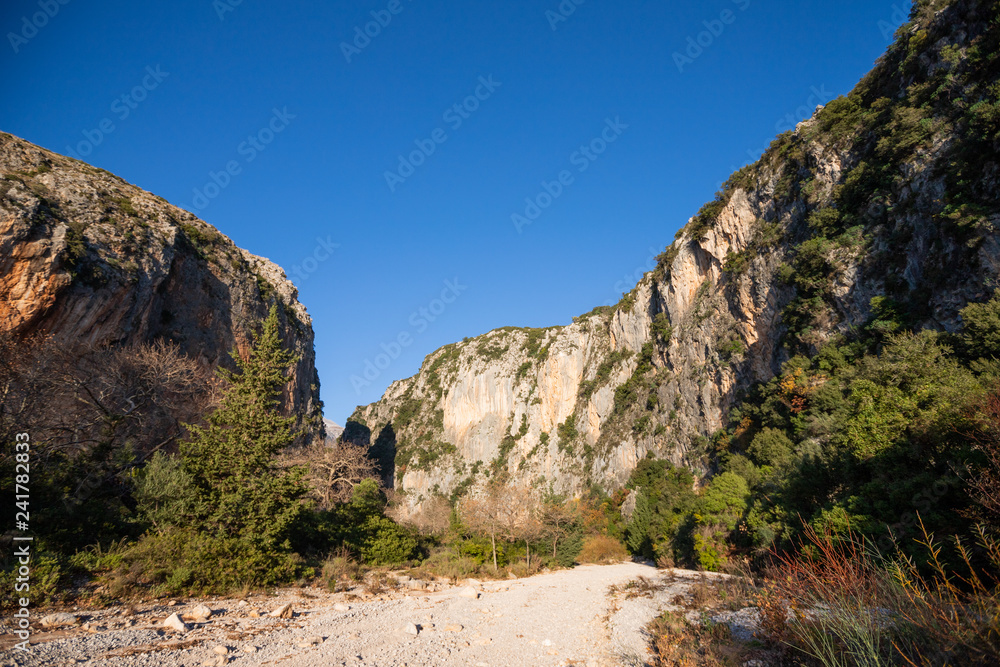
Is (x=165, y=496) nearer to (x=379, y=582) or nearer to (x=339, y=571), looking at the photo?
(x=339, y=571)

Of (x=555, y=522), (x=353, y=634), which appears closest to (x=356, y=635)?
(x=353, y=634)

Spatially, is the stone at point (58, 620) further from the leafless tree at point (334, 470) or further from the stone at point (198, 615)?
the leafless tree at point (334, 470)

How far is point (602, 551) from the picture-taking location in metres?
35.4

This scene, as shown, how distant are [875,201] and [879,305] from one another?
587 cm

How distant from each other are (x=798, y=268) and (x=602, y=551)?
26181 millimetres

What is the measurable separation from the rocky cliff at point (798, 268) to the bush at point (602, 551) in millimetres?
10962

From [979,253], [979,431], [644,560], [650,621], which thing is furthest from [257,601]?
[644,560]

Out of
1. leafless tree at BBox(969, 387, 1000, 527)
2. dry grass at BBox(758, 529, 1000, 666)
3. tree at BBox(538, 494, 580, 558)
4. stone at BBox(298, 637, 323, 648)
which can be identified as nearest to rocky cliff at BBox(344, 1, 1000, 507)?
leafless tree at BBox(969, 387, 1000, 527)

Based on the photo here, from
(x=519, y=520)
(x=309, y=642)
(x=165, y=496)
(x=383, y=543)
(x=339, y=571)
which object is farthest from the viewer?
(x=519, y=520)

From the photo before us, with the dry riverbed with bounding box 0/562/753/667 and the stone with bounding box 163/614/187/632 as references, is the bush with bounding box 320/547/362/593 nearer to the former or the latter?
the dry riverbed with bounding box 0/562/753/667

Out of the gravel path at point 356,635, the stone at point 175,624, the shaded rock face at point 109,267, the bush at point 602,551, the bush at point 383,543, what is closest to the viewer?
the gravel path at point 356,635

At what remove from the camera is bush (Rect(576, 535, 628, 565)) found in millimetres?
33188

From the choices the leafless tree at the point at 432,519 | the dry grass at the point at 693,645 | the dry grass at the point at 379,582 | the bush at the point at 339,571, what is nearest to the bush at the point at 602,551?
the leafless tree at the point at 432,519

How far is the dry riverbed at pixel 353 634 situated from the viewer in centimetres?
534
